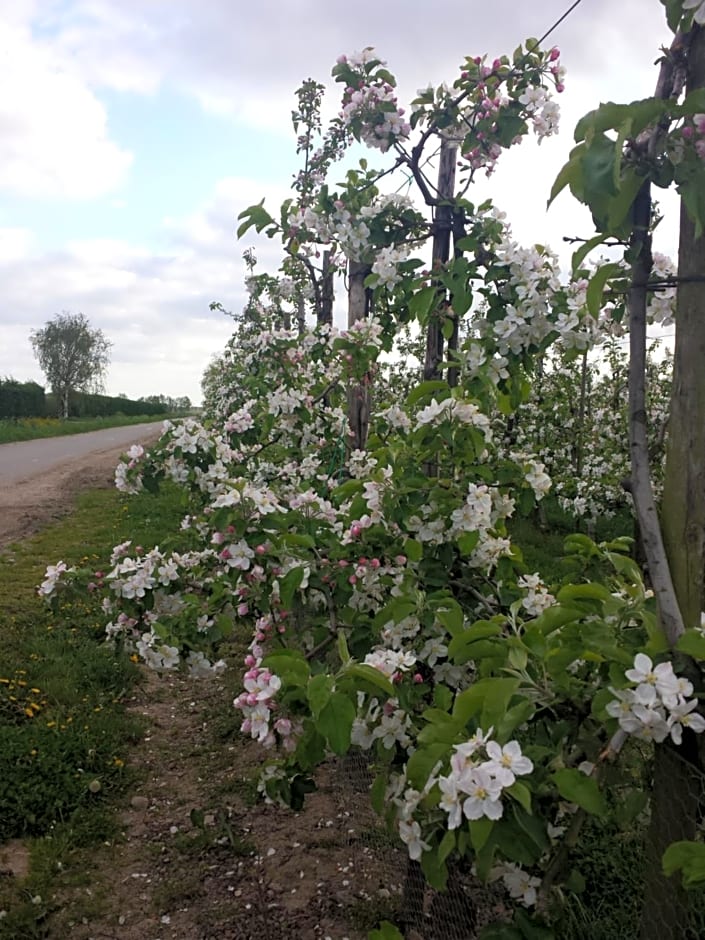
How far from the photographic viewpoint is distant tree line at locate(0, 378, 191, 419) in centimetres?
3195

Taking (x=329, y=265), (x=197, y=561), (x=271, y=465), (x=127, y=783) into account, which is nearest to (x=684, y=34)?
(x=197, y=561)

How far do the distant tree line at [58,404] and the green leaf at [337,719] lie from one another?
33.5 m

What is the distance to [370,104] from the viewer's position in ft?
9.70

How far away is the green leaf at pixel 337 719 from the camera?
141 cm

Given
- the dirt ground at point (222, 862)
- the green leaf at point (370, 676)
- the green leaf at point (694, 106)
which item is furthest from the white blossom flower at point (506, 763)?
the dirt ground at point (222, 862)

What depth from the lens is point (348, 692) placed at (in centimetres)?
149

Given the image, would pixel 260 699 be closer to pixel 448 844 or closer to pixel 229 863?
pixel 448 844

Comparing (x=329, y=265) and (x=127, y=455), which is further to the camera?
(x=329, y=265)

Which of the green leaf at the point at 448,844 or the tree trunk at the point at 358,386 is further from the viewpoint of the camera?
the tree trunk at the point at 358,386

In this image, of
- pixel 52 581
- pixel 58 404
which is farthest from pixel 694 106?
pixel 58 404

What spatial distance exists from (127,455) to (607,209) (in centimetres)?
205

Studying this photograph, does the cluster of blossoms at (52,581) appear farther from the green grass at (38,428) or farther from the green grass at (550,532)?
the green grass at (38,428)

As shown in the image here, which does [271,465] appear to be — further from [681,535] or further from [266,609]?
[681,535]

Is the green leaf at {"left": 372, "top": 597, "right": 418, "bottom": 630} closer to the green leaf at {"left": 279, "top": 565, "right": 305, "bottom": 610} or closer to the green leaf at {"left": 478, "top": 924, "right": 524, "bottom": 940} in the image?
the green leaf at {"left": 279, "top": 565, "right": 305, "bottom": 610}
